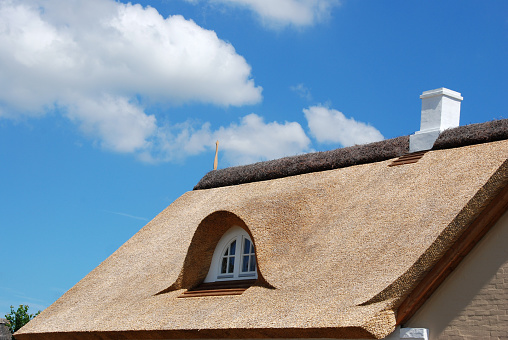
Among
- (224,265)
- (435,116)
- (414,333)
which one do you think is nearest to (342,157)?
(435,116)

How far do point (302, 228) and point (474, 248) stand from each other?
12.3ft

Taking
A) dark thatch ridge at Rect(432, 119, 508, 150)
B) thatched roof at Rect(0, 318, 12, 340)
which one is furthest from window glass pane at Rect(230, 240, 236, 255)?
thatched roof at Rect(0, 318, 12, 340)

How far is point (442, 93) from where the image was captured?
1309 centimetres

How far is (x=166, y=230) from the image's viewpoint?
15.2 meters

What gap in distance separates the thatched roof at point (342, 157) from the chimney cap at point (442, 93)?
0.88 m

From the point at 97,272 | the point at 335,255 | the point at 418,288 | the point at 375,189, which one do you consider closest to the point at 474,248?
the point at 418,288

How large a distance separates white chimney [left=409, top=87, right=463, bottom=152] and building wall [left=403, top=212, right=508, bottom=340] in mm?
4513

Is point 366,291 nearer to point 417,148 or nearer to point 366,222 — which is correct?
point 366,222

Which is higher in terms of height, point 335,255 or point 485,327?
point 335,255

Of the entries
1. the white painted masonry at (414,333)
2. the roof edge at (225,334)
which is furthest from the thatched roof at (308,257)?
the white painted masonry at (414,333)

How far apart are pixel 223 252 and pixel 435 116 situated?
455 centimetres

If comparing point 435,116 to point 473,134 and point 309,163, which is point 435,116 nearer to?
point 473,134

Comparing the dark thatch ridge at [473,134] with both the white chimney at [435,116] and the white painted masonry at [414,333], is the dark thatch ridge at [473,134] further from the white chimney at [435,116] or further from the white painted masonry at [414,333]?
the white painted masonry at [414,333]

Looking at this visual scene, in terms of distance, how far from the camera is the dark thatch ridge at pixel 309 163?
43.5 ft
